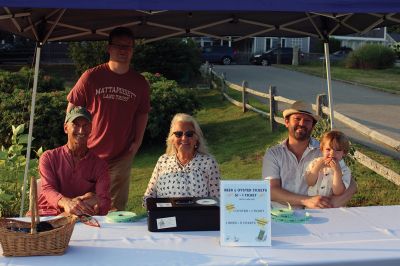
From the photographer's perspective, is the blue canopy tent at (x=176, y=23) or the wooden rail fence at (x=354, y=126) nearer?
the blue canopy tent at (x=176, y=23)

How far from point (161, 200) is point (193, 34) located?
269cm

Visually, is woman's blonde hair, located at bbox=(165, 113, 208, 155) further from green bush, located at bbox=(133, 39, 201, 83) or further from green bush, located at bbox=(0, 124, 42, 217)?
green bush, located at bbox=(133, 39, 201, 83)

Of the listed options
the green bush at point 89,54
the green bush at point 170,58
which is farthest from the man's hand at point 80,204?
the green bush at point 89,54

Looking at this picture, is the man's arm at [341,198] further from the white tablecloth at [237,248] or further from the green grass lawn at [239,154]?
the green grass lawn at [239,154]

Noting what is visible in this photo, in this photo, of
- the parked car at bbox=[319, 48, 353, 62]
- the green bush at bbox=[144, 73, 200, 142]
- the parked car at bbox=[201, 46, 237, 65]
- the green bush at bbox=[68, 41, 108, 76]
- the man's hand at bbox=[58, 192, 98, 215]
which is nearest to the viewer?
the man's hand at bbox=[58, 192, 98, 215]

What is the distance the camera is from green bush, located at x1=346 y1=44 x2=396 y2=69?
29.1m

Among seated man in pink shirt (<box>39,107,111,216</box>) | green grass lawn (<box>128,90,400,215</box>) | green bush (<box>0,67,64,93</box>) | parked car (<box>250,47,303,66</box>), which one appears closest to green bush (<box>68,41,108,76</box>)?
green bush (<box>0,67,64,93</box>)

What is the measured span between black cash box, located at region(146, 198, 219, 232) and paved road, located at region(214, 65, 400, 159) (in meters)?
5.80

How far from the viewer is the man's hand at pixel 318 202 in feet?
11.9

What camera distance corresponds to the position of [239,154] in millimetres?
9289

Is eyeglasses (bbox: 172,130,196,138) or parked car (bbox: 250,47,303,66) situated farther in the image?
parked car (bbox: 250,47,303,66)

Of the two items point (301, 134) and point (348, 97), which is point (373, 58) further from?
point (301, 134)

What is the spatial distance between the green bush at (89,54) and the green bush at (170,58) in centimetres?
129

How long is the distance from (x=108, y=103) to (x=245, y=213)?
2.03m
